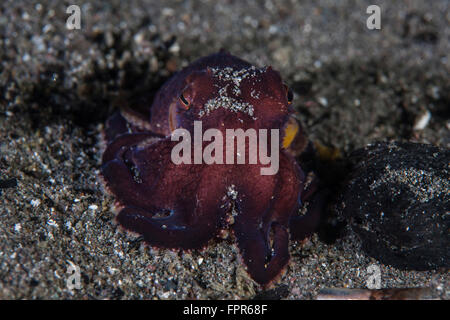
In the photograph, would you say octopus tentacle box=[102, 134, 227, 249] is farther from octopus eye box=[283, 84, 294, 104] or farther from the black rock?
the black rock

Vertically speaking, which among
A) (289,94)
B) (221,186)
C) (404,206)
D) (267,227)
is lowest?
(267,227)

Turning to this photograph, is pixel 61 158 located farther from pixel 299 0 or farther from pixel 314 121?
pixel 299 0

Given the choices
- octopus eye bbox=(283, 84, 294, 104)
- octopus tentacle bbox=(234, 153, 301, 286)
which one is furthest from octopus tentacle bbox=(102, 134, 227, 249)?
octopus eye bbox=(283, 84, 294, 104)

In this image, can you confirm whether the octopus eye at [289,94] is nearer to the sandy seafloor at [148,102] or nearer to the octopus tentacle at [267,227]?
the octopus tentacle at [267,227]

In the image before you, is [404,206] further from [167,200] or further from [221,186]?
[167,200]

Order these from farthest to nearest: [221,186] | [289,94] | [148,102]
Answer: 1. [148,102]
2. [289,94]
3. [221,186]

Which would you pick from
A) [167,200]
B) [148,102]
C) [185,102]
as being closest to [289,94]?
[185,102]
